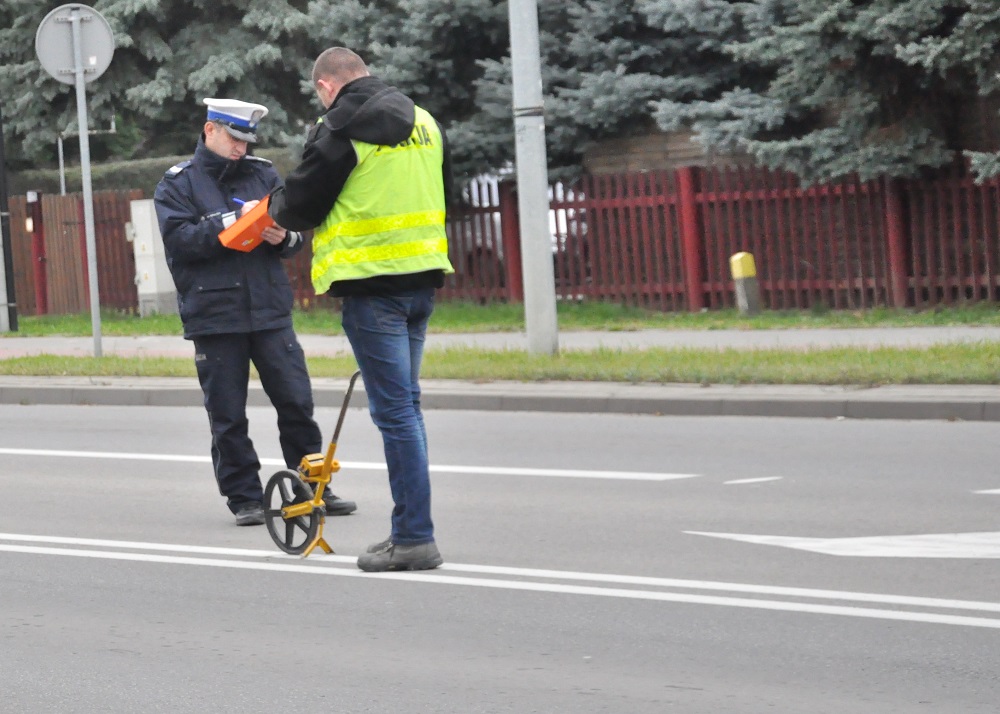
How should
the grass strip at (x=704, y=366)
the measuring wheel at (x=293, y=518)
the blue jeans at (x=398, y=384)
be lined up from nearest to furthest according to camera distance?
the blue jeans at (x=398, y=384) → the measuring wheel at (x=293, y=518) → the grass strip at (x=704, y=366)

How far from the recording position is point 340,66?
6.44 m

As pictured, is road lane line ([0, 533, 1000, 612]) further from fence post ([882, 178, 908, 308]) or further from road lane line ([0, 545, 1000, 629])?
fence post ([882, 178, 908, 308])

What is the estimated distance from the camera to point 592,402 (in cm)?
1175

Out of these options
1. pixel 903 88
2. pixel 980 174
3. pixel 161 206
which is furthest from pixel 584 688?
pixel 903 88

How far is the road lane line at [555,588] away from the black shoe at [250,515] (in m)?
0.68

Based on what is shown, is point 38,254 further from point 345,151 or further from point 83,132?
point 345,151

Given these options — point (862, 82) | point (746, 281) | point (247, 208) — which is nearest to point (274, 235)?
Result: point (247, 208)

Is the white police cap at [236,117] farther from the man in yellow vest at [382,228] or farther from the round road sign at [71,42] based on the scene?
the round road sign at [71,42]

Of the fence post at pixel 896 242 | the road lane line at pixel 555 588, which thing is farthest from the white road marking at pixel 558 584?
the fence post at pixel 896 242

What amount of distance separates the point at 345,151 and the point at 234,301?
5.88ft

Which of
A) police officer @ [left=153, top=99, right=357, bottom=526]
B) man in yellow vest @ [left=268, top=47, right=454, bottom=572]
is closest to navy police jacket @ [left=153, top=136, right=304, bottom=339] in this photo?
police officer @ [left=153, top=99, right=357, bottom=526]

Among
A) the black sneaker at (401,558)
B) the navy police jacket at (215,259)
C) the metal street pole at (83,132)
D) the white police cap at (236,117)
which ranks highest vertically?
the metal street pole at (83,132)

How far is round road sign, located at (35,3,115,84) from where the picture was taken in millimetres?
15297

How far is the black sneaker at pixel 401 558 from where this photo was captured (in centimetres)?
664
